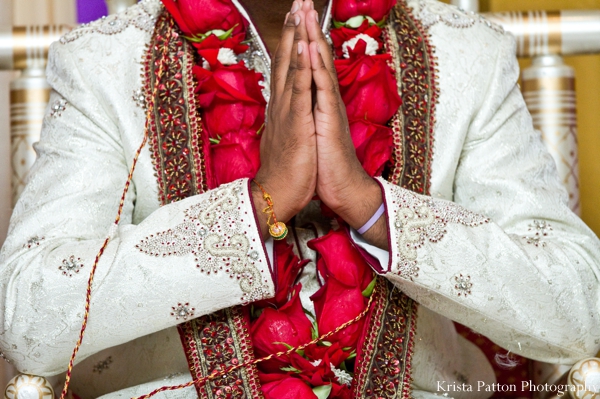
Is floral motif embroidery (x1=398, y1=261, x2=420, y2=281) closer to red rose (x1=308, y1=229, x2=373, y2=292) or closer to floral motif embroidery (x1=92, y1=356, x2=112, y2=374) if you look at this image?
red rose (x1=308, y1=229, x2=373, y2=292)

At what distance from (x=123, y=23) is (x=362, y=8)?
56cm

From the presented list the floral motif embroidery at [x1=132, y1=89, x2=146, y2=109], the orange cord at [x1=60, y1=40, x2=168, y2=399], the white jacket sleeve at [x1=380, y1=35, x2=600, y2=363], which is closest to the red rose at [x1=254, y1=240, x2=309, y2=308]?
the white jacket sleeve at [x1=380, y1=35, x2=600, y2=363]

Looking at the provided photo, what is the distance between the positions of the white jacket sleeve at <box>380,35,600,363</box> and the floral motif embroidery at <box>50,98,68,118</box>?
739 mm

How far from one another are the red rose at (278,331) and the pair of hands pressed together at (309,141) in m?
0.18

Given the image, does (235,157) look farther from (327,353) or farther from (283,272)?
(327,353)

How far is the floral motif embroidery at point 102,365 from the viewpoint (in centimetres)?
A: 179

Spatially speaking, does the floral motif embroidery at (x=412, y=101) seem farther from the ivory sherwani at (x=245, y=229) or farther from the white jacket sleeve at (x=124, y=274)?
the white jacket sleeve at (x=124, y=274)

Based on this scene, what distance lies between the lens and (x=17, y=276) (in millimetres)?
1530

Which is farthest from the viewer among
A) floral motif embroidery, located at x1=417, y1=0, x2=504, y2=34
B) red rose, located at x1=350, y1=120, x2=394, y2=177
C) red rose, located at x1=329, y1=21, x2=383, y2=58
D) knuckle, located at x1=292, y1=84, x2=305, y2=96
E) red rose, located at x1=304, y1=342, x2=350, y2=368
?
floral motif embroidery, located at x1=417, y1=0, x2=504, y2=34

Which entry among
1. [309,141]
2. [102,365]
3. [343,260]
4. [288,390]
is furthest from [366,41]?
[102,365]

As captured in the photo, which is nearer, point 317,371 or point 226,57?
point 317,371

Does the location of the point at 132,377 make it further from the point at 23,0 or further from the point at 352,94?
the point at 23,0

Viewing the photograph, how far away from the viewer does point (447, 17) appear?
75.9 inches

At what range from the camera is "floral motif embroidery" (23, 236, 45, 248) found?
157 cm
